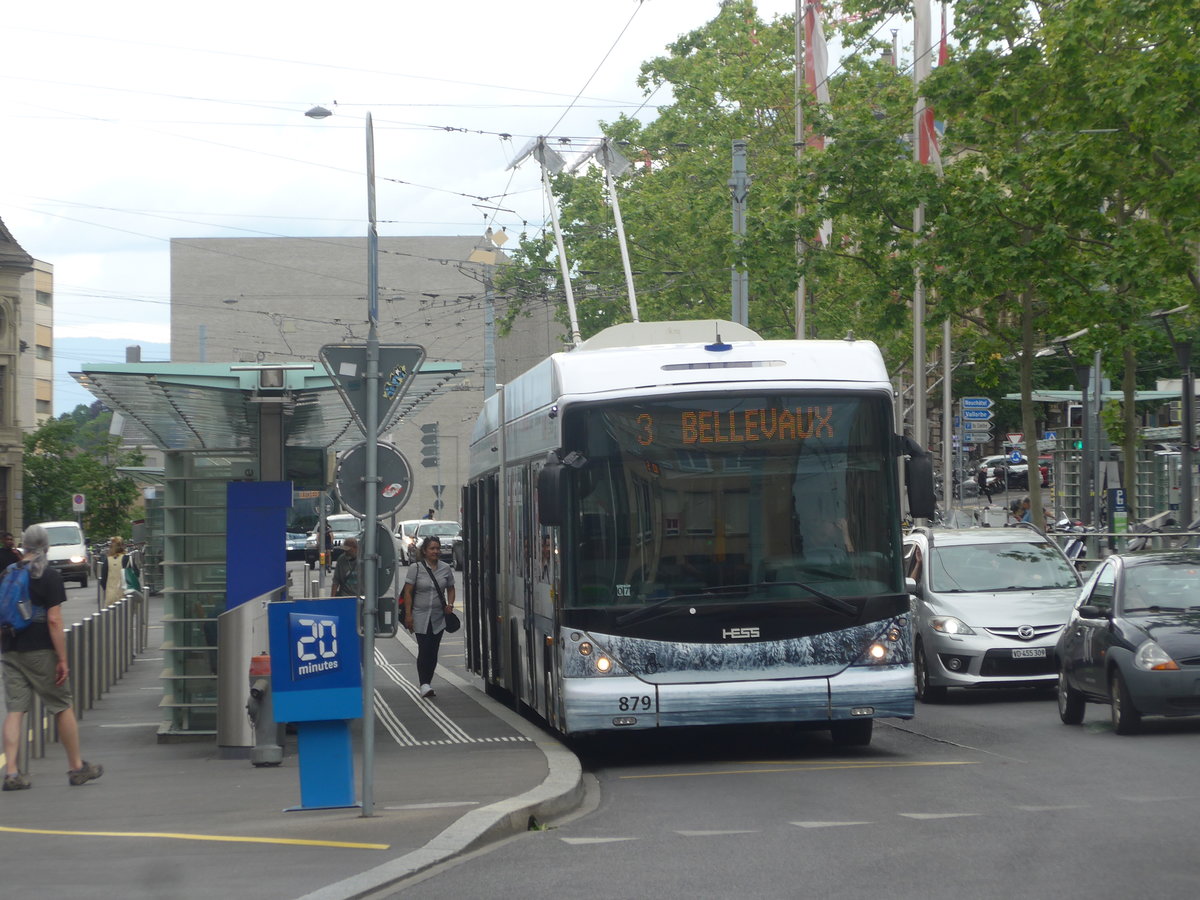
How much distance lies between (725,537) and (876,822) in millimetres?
3332

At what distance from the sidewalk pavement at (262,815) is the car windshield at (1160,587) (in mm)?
4735

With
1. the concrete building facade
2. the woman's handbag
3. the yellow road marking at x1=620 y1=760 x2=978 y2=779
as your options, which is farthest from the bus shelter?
the concrete building facade

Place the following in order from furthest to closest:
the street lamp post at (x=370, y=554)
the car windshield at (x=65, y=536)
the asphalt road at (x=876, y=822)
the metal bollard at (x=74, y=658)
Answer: the car windshield at (x=65, y=536) → the metal bollard at (x=74, y=658) → the street lamp post at (x=370, y=554) → the asphalt road at (x=876, y=822)

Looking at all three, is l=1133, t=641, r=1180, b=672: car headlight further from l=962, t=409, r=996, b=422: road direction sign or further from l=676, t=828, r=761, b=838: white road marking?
l=962, t=409, r=996, b=422: road direction sign

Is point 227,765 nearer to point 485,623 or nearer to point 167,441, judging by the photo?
point 485,623

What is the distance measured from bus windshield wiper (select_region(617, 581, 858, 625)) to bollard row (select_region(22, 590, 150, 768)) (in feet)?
13.4

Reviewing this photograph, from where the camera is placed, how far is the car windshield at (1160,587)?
48.6 feet

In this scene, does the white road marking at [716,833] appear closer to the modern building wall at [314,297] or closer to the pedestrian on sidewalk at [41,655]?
the pedestrian on sidewalk at [41,655]

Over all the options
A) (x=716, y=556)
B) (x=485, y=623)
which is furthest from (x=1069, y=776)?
(x=485, y=623)

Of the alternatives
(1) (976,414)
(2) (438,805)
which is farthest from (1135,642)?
(1) (976,414)

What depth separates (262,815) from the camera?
10539 millimetres

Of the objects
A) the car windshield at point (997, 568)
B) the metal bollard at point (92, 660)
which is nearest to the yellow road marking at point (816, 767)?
the car windshield at point (997, 568)

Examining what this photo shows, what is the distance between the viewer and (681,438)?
1306 cm

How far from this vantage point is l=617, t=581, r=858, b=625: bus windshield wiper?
1280cm
